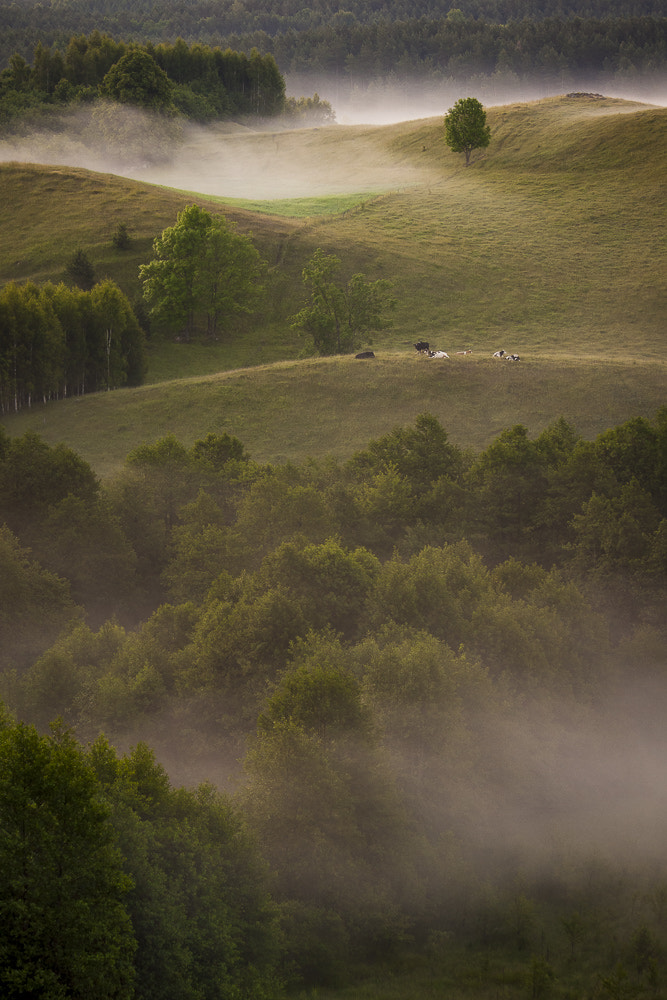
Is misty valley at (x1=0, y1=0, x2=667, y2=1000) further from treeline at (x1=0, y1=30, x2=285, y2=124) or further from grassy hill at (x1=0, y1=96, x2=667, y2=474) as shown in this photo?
treeline at (x1=0, y1=30, x2=285, y2=124)

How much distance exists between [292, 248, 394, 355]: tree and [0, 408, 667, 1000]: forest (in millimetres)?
29485

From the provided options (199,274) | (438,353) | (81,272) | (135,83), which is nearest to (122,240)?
(81,272)

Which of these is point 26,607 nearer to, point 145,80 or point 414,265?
point 414,265

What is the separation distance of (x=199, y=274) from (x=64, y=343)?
16686 mm

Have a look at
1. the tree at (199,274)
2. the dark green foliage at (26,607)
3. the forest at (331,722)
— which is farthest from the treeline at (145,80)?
the dark green foliage at (26,607)

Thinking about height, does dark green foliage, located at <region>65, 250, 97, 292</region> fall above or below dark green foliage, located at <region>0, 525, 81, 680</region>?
above

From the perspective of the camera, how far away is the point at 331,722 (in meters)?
22.3

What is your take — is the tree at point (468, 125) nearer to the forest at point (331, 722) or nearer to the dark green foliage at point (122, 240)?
the dark green foliage at point (122, 240)

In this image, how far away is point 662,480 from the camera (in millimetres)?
36000

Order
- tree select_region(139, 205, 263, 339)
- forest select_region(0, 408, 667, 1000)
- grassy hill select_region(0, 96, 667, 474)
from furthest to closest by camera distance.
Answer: tree select_region(139, 205, 263, 339), grassy hill select_region(0, 96, 667, 474), forest select_region(0, 408, 667, 1000)

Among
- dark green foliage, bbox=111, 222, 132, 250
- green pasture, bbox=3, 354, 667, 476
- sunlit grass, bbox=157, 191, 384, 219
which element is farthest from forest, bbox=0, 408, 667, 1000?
sunlit grass, bbox=157, 191, 384, 219

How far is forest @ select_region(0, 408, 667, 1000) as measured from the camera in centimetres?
1609

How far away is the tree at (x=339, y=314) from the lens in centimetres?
6694

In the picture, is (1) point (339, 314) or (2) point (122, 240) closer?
(1) point (339, 314)
